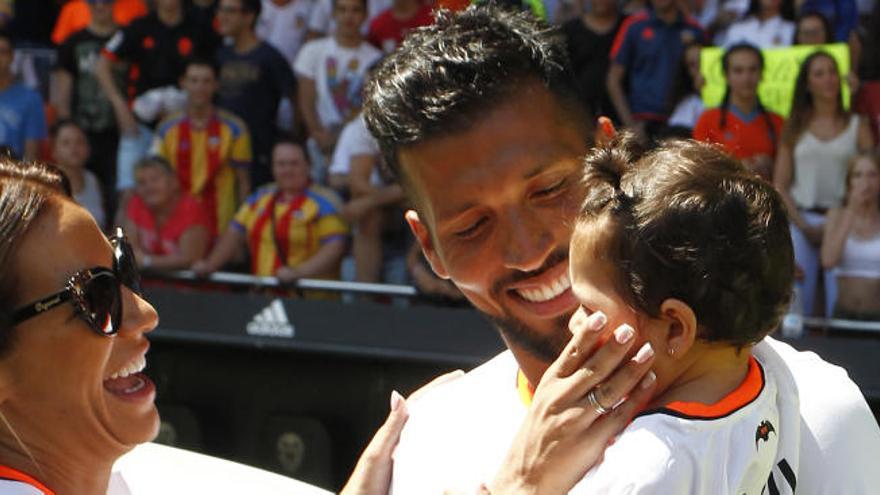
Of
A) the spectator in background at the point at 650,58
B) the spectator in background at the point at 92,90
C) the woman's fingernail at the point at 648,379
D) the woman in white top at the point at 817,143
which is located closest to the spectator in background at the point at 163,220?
the spectator in background at the point at 92,90

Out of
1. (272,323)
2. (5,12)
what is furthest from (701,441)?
(5,12)

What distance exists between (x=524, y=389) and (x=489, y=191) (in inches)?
14.2

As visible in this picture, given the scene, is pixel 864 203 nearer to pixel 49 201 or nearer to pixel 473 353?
pixel 473 353

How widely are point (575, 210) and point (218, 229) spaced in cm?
626

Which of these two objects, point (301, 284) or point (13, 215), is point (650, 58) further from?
point (13, 215)

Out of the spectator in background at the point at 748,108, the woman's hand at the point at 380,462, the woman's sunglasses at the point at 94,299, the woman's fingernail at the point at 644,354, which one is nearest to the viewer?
the woman's fingernail at the point at 644,354

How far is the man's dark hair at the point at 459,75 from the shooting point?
2.42 meters

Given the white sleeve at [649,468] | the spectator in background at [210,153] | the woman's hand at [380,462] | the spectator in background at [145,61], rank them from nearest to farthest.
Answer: the white sleeve at [649,468]
the woman's hand at [380,462]
the spectator in background at [210,153]
the spectator in background at [145,61]

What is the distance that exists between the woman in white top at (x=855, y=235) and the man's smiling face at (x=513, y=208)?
4278 millimetres

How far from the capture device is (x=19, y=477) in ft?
7.08

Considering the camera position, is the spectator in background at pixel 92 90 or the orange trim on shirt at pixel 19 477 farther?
the spectator in background at pixel 92 90

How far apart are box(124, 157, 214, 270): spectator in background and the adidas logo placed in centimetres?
122

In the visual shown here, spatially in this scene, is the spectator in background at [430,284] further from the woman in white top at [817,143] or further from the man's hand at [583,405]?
the man's hand at [583,405]

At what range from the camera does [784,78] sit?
7270mm
